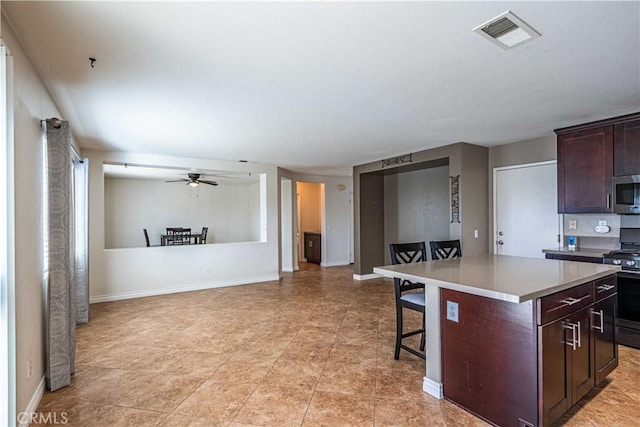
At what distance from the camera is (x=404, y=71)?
7.82ft

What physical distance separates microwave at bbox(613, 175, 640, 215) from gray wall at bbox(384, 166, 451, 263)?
2455 millimetres

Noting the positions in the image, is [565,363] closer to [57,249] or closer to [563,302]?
[563,302]

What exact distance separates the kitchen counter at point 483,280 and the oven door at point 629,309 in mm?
1063

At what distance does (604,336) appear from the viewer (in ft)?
7.85

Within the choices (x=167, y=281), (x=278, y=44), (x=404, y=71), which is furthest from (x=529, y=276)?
(x=167, y=281)

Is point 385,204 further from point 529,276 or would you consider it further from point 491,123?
point 529,276

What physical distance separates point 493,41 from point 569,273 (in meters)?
1.63

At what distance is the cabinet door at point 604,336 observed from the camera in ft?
7.49

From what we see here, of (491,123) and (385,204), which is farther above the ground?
(491,123)

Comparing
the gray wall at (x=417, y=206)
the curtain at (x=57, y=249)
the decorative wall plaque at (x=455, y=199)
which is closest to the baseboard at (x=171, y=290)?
the gray wall at (x=417, y=206)

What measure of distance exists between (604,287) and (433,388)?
1447mm

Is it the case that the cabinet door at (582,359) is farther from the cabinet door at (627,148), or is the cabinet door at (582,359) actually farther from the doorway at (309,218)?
the doorway at (309,218)

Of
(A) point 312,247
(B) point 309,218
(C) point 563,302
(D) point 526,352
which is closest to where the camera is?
(D) point 526,352

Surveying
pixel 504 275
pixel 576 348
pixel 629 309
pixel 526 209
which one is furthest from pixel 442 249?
pixel 526 209
